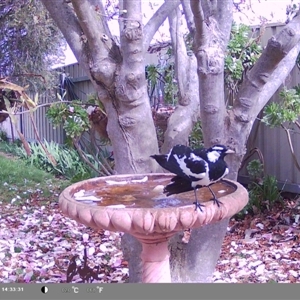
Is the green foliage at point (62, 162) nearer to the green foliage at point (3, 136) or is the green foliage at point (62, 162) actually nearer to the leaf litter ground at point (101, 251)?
the leaf litter ground at point (101, 251)

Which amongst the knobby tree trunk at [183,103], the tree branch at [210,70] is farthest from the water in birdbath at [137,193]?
the knobby tree trunk at [183,103]

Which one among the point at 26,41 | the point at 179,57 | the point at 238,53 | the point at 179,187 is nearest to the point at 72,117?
the point at 179,57

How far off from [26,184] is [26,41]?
1720mm

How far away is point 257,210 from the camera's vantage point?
11.5ft

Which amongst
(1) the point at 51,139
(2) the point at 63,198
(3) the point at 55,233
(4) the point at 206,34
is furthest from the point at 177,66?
(1) the point at 51,139

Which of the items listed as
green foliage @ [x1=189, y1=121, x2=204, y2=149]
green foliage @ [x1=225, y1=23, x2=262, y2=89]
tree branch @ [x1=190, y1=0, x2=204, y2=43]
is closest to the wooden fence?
green foliage @ [x1=225, y1=23, x2=262, y2=89]

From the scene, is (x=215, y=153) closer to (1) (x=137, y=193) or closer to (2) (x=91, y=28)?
(1) (x=137, y=193)

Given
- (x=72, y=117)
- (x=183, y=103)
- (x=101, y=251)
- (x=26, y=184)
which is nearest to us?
(x=183, y=103)

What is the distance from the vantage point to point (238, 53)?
3477 millimetres

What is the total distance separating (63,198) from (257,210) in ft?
7.11

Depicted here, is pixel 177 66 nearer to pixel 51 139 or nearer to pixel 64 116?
pixel 64 116

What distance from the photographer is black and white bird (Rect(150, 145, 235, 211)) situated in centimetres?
150

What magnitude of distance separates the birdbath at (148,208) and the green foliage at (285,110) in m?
1.36

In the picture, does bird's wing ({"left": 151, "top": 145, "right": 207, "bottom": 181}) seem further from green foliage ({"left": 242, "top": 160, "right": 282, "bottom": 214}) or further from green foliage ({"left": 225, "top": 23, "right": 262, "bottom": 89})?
green foliage ({"left": 242, "top": 160, "right": 282, "bottom": 214})
